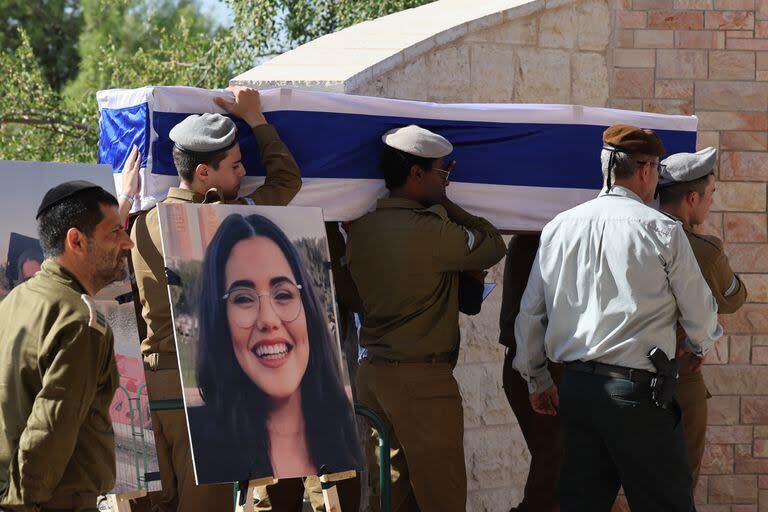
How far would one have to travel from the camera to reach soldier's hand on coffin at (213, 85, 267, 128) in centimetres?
473

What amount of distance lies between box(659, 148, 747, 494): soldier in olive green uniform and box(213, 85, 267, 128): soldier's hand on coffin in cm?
174

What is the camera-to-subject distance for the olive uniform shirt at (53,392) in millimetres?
3117

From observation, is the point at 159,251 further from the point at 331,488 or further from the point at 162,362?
the point at 331,488

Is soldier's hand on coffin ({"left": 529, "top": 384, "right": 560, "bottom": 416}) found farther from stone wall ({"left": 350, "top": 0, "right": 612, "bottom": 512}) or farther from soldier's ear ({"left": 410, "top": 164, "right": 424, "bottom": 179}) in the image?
stone wall ({"left": 350, "top": 0, "right": 612, "bottom": 512})

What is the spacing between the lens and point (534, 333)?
4.72m

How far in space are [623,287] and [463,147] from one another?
1147 mm

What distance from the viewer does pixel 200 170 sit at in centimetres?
449

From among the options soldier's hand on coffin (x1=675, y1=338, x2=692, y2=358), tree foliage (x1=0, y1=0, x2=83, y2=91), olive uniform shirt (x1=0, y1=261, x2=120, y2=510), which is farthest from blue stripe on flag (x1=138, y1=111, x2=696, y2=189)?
tree foliage (x1=0, y1=0, x2=83, y2=91)

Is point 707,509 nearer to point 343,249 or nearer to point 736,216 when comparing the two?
point 736,216

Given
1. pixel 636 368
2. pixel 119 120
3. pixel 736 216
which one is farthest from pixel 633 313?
pixel 736 216

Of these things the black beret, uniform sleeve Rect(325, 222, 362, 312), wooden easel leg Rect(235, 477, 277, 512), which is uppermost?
the black beret

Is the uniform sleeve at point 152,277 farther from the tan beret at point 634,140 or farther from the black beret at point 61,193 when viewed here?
the tan beret at point 634,140

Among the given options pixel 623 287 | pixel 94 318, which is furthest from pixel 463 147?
pixel 94 318

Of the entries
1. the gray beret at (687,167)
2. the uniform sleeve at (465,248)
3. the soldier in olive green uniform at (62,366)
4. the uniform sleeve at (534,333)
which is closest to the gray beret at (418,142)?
the uniform sleeve at (465,248)
